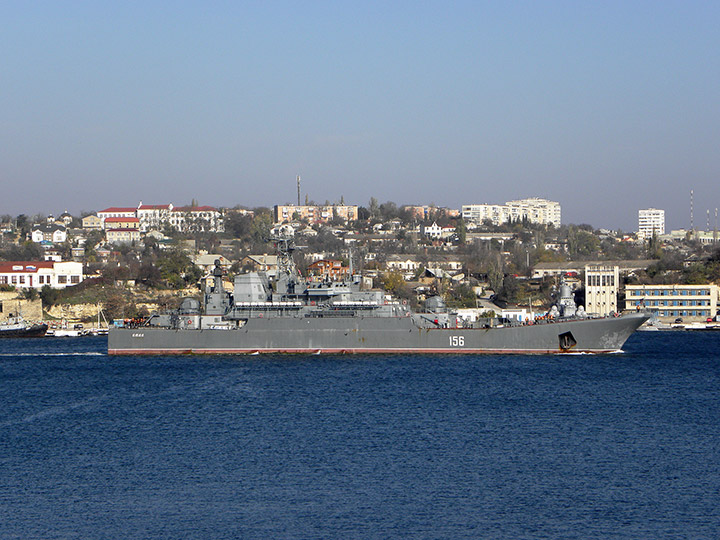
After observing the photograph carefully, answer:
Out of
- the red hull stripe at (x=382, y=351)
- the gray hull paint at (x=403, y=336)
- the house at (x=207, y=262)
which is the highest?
the house at (x=207, y=262)

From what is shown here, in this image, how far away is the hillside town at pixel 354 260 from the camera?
7488 cm

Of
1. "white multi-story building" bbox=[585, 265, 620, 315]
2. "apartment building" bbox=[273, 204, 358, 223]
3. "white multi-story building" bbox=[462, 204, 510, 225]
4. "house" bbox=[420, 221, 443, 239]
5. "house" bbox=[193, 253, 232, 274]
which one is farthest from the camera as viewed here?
"white multi-story building" bbox=[462, 204, 510, 225]

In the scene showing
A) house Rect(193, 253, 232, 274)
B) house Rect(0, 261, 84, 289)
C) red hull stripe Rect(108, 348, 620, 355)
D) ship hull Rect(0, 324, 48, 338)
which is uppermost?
house Rect(193, 253, 232, 274)

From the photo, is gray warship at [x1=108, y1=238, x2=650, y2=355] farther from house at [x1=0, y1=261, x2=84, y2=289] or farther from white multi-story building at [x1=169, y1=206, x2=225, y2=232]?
white multi-story building at [x1=169, y1=206, x2=225, y2=232]

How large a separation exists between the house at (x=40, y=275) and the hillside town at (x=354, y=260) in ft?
0.28

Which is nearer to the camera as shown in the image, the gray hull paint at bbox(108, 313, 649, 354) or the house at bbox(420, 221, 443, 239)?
the gray hull paint at bbox(108, 313, 649, 354)

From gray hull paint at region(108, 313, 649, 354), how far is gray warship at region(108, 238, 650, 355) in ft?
0.16

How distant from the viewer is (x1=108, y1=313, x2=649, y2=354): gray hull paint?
46.1m

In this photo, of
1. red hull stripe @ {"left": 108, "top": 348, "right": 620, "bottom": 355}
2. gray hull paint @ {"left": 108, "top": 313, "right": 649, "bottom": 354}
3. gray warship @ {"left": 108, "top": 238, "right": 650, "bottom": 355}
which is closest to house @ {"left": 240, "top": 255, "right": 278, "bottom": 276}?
gray warship @ {"left": 108, "top": 238, "right": 650, "bottom": 355}

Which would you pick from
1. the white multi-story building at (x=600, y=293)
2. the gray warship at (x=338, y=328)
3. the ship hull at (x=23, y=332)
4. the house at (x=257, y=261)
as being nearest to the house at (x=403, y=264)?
the house at (x=257, y=261)

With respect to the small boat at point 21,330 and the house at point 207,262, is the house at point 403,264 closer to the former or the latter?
the house at point 207,262

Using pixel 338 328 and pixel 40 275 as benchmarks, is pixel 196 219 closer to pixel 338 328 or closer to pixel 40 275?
pixel 40 275

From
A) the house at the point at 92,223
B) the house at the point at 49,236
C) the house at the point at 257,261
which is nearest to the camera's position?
the house at the point at 257,261

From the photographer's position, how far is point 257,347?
4753cm
